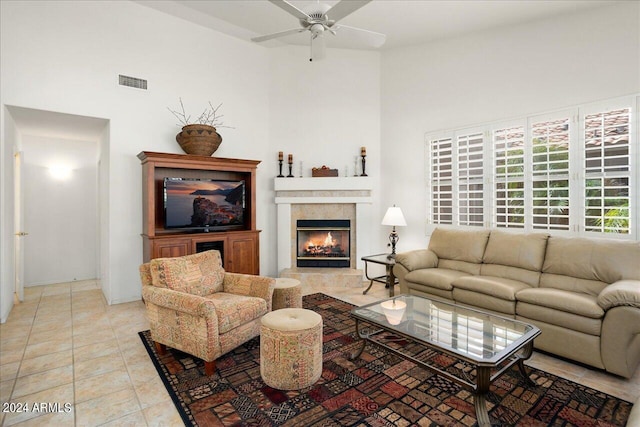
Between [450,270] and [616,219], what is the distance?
1.82 metres

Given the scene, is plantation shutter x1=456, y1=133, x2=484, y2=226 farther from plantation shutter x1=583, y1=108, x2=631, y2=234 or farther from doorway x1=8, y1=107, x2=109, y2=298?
doorway x1=8, y1=107, x2=109, y2=298

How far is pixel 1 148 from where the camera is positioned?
3752 mm

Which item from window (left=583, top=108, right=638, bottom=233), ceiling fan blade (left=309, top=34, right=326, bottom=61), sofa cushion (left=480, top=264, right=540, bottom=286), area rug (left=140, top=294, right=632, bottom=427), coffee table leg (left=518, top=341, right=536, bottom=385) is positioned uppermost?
ceiling fan blade (left=309, top=34, right=326, bottom=61)

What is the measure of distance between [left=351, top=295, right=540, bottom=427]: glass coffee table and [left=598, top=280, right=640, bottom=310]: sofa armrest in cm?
68

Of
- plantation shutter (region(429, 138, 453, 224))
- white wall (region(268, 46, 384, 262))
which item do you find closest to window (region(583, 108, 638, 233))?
plantation shutter (region(429, 138, 453, 224))

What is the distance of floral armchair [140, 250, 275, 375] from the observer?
2.60 m

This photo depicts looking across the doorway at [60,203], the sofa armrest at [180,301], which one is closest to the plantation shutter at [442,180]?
the sofa armrest at [180,301]

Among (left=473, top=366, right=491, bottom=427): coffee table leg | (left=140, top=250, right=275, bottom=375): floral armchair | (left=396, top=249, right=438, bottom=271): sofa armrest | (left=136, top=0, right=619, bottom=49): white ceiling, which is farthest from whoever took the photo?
(left=396, top=249, right=438, bottom=271): sofa armrest

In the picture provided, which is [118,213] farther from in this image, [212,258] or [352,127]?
[352,127]

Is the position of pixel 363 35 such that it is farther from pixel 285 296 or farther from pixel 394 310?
pixel 285 296

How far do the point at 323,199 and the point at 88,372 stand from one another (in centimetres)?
391

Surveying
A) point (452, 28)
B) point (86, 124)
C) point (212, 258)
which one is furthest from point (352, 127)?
point (86, 124)

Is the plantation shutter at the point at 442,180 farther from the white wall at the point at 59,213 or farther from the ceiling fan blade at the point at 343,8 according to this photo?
the white wall at the point at 59,213

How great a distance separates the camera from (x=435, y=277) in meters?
3.96
